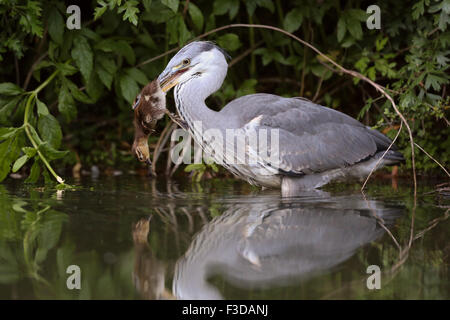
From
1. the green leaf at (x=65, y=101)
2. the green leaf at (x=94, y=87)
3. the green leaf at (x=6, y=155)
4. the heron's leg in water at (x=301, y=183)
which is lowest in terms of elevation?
the heron's leg in water at (x=301, y=183)

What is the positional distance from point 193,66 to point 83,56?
1135 mm

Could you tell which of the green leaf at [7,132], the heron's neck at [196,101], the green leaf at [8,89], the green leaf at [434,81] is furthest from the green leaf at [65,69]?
the green leaf at [434,81]

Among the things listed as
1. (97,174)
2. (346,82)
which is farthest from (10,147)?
(346,82)

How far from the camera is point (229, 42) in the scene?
20.6 feet

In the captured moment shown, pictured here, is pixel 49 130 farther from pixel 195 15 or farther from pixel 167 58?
pixel 195 15

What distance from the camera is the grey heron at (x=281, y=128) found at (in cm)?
517

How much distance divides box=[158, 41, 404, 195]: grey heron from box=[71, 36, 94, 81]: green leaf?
87 cm

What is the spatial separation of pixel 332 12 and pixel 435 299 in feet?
17.9

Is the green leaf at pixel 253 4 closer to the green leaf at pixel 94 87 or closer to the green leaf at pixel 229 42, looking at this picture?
the green leaf at pixel 229 42

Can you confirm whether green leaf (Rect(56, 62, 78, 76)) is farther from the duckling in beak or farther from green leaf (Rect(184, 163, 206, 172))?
green leaf (Rect(184, 163, 206, 172))

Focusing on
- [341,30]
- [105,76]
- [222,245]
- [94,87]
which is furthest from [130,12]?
[222,245]

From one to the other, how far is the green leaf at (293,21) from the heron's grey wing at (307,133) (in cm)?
115

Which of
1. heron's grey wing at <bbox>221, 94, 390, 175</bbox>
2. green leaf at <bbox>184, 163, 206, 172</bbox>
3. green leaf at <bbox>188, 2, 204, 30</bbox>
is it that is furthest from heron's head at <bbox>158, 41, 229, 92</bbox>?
A: green leaf at <bbox>184, 163, 206, 172</bbox>

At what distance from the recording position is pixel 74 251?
305cm
